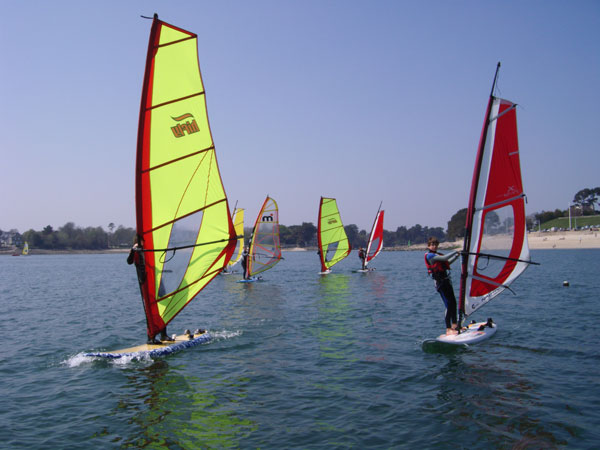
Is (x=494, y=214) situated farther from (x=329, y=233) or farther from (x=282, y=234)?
(x=282, y=234)

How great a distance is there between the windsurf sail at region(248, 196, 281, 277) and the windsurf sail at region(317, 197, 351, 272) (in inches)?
158

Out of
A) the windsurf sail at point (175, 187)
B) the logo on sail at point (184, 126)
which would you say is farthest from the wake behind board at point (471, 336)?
the logo on sail at point (184, 126)

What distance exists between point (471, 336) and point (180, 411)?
6812 millimetres

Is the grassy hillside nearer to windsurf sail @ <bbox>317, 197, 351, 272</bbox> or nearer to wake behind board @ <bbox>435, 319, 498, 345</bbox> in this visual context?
windsurf sail @ <bbox>317, 197, 351, 272</bbox>

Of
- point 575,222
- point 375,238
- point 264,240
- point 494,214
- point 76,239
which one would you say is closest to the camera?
point 494,214

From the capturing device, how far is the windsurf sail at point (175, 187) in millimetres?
9945

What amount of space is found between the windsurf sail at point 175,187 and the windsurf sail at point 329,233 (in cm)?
2190

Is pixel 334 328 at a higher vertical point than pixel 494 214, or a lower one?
lower

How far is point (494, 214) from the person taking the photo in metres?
11.0

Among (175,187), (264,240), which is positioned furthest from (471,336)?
(264,240)

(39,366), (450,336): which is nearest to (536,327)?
(450,336)

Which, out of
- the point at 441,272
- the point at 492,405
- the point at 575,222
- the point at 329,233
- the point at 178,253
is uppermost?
the point at 575,222

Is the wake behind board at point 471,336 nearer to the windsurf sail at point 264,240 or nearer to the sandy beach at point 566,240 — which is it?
the windsurf sail at point 264,240

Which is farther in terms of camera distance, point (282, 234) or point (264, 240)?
point (282, 234)
